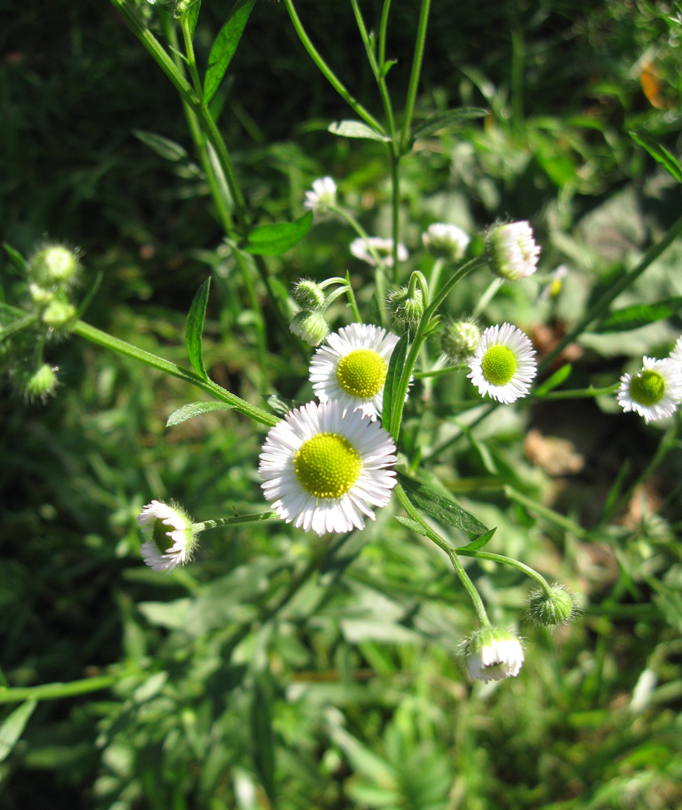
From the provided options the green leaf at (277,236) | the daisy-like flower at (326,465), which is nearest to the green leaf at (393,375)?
the daisy-like flower at (326,465)

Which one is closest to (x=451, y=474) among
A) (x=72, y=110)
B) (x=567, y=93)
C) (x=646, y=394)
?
(x=646, y=394)

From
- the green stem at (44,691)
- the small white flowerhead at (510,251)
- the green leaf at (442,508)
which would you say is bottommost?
the green stem at (44,691)

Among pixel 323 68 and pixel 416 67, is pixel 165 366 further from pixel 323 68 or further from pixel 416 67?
pixel 416 67

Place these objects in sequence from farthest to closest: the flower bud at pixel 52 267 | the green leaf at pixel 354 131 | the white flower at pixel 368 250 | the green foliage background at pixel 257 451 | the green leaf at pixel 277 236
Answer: the green foliage background at pixel 257 451 < the white flower at pixel 368 250 < the green leaf at pixel 354 131 < the green leaf at pixel 277 236 < the flower bud at pixel 52 267

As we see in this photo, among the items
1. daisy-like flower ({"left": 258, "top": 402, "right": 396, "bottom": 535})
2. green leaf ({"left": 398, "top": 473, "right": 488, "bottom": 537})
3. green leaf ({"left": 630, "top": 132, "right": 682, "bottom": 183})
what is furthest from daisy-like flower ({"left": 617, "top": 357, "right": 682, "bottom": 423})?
daisy-like flower ({"left": 258, "top": 402, "right": 396, "bottom": 535})

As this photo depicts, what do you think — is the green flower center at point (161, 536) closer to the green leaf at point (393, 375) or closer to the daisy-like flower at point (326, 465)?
the daisy-like flower at point (326, 465)

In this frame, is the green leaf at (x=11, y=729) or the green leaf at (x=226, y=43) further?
the green leaf at (x=11, y=729)

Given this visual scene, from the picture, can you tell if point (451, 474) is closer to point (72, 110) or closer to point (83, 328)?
point (83, 328)
